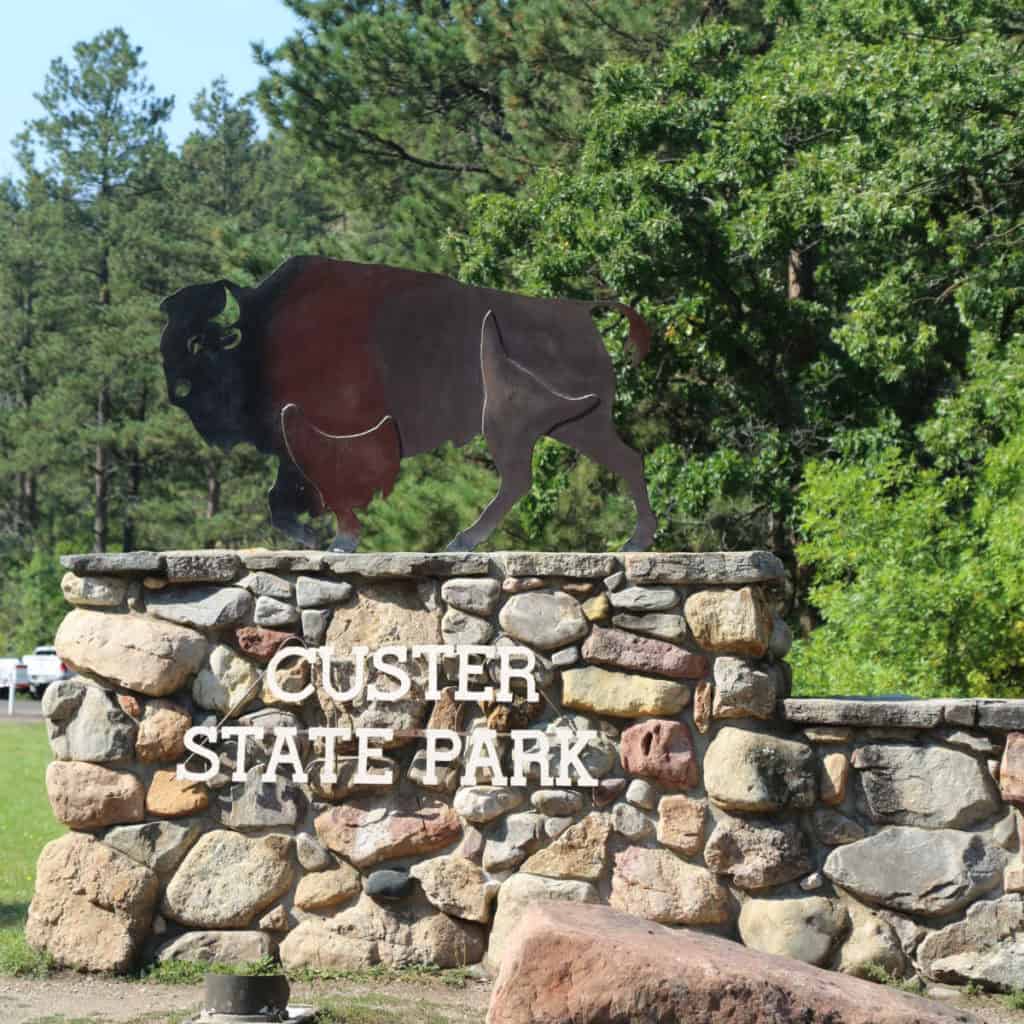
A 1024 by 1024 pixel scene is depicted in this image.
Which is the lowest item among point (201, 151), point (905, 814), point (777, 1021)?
point (777, 1021)

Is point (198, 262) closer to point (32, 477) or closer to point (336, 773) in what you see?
point (32, 477)

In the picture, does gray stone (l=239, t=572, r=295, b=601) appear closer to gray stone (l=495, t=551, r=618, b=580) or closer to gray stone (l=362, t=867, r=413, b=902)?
gray stone (l=495, t=551, r=618, b=580)

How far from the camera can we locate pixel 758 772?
581 cm

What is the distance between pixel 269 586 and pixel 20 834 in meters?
6.11

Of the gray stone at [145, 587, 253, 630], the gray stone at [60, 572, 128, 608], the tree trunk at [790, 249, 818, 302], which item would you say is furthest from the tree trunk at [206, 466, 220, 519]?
the gray stone at [145, 587, 253, 630]

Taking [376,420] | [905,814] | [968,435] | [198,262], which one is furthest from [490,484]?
[198,262]

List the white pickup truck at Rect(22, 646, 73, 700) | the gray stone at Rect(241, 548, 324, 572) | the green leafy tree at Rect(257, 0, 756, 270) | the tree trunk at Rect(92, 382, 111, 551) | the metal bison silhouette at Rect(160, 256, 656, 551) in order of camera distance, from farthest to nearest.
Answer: the tree trunk at Rect(92, 382, 111, 551), the white pickup truck at Rect(22, 646, 73, 700), the green leafy tree at Rect(257, 0, 756, 270), the metal bison silhouette at Rect(160, 256, 656, 551), the gray stone at Rect(241, 548, 324, 572)

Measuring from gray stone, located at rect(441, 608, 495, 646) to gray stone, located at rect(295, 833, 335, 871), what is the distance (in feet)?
3.24

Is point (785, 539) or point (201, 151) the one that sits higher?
point (201, 151)

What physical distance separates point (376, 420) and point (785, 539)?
28.8 ft

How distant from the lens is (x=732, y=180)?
13117mm

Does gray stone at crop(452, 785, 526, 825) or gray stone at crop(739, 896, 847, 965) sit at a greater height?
gray stone at crop(452, 785, 526, 825)

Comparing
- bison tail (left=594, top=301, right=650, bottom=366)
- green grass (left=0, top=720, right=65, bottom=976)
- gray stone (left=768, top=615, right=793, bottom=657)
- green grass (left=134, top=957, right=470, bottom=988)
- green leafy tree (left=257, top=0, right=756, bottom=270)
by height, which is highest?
green leafy tree (left=257, top=0, right=756, bottom=270)

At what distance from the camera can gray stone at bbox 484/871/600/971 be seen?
232 inches
